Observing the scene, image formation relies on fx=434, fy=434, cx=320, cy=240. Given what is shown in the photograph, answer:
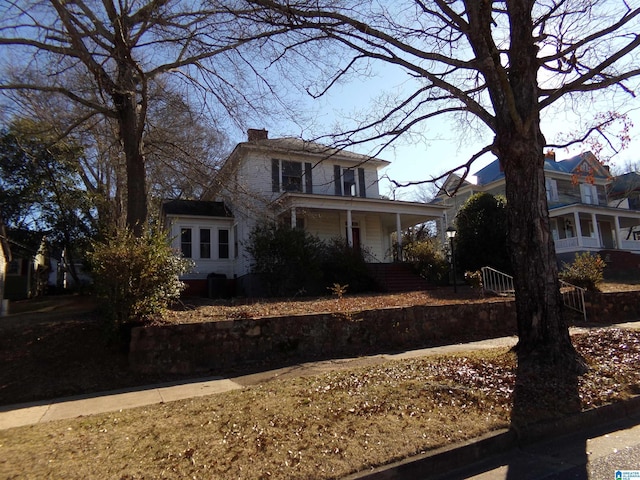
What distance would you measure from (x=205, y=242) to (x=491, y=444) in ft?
62.9

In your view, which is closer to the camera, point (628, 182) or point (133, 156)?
point (133, 156)

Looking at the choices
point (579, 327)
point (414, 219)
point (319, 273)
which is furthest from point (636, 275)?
point (319, 273)

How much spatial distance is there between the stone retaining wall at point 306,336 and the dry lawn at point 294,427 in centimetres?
198

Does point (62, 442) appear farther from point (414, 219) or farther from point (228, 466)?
point (414, 219)

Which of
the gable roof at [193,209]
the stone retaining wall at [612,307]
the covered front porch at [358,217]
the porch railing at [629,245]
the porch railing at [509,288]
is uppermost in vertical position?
the gable roof at [193,209]

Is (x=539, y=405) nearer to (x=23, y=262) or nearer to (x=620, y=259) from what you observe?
(x=620, y=259)

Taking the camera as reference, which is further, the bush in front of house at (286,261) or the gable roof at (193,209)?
the gable roof at (193,209)

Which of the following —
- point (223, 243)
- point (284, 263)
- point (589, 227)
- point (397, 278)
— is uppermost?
point (589, 227)

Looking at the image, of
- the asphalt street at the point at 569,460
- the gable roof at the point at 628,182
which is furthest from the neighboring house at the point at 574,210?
the asphalt street at the point at 569,460

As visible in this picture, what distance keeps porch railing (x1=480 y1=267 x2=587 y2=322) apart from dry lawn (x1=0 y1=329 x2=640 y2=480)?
7047 mm

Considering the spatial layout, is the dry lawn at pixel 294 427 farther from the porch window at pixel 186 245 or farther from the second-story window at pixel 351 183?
the second-story window at pixel 351 183

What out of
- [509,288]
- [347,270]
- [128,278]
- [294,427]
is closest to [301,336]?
[128,278]

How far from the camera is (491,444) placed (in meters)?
4.32

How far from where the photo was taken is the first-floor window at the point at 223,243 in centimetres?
2211
